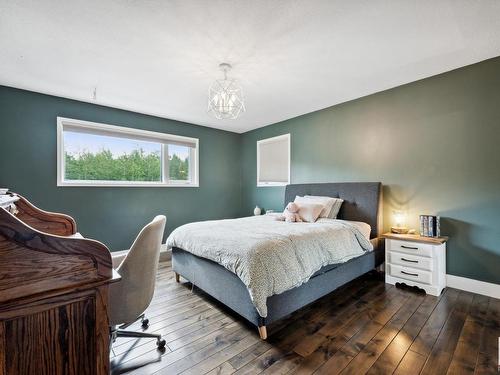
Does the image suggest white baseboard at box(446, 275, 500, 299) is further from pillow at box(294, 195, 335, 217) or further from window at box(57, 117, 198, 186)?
window at box(57, 117, 198, 186)

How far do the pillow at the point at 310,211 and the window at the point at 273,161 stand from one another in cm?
136

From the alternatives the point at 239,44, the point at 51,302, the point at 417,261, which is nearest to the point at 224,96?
the point at 239,44

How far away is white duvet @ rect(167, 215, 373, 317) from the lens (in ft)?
5.88

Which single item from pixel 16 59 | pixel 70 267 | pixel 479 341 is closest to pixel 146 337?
pixel 70 267

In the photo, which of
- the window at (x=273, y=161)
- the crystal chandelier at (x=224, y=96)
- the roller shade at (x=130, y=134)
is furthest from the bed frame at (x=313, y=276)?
the roller shade at (x=130, y=134)

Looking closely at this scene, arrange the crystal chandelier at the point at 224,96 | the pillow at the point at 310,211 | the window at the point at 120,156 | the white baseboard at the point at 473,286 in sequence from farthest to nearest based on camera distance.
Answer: the window at the point at 120,156, the pillow at the point at 310,211, the crystal chandelier at the point at 224,96, the white baseboard at the point at 473,286

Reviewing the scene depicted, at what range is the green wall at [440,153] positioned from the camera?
2508mm

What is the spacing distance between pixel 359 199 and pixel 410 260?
959 millimetres

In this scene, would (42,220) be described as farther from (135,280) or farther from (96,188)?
(96,188)

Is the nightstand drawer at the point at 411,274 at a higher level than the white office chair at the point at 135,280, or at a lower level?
lower

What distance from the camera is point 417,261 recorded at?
2658mm

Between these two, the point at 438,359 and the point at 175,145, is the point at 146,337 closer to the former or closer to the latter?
the point at 438,359

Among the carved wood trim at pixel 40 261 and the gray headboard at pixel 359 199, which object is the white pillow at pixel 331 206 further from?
the carved wood trim at pixel 40 261

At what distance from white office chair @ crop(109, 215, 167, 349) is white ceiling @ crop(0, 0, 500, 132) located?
5.43 feet
